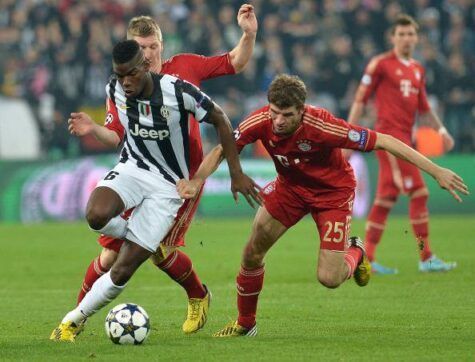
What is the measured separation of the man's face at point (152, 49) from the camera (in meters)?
8.49

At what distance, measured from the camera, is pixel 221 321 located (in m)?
9.12

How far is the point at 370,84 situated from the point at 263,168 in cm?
730

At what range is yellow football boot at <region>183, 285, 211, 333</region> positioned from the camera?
27.7 ft

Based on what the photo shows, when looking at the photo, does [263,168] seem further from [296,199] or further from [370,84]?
[296,199]

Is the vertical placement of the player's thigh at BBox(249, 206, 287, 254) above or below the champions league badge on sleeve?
below

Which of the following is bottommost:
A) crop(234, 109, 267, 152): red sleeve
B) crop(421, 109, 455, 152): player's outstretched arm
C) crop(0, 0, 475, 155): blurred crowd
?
crop(0, 0, 475, 155): blurred crowd

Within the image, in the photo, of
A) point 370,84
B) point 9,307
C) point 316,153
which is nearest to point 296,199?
point 316,153

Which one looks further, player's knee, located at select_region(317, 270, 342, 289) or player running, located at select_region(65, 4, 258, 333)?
player running, located at select_region(65, 4, 258, 333)

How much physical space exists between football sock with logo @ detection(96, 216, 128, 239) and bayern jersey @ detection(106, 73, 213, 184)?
0.51m

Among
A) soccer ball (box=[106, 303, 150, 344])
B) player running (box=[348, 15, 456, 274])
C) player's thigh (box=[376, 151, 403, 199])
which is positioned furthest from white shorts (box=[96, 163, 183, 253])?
player's thigh (box=[376, 151, 403, 199])

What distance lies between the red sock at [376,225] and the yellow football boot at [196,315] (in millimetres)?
4282

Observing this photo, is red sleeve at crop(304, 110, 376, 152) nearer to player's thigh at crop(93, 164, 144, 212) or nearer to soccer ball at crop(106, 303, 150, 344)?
player's thigh at crop(93, 164, 144, 212)

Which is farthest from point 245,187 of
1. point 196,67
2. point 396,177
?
point 396,177

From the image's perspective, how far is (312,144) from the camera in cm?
802
